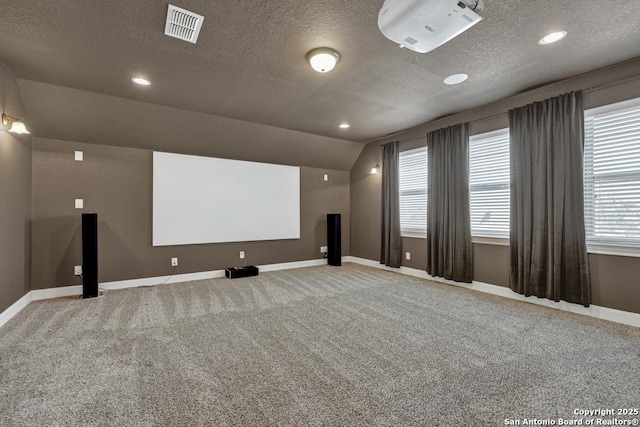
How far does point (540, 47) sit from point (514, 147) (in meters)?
1.41

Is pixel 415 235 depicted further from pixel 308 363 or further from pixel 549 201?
pixel 308 363

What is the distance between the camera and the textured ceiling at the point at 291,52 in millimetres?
2021

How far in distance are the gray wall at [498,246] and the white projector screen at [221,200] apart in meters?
1.48

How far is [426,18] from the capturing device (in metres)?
1.56

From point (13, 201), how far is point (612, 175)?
21.5ft

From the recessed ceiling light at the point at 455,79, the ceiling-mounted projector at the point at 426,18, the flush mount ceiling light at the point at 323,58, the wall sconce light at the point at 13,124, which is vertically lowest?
the wall sconce light at the point at 13,124

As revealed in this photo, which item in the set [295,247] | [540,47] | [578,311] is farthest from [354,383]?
[295,247]

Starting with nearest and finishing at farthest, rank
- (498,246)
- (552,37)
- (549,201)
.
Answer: (552,37)
(549,201)
(498,246)

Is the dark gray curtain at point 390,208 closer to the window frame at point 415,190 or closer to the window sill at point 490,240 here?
the window frame at point 415,190

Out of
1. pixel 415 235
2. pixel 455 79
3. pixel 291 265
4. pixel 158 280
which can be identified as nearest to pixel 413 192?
pixel 415 235

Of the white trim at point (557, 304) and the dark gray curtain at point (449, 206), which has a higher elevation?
the dark gray curtain at point (449, 206)

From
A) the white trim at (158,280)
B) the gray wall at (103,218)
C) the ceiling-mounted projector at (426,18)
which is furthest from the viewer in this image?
the white trim at (158,280)

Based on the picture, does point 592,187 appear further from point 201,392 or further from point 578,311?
point 201,392

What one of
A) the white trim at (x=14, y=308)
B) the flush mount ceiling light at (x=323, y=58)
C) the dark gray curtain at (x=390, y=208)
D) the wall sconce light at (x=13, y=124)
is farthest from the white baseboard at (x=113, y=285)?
the flush mount ceiling light at (x=323, y=58)
